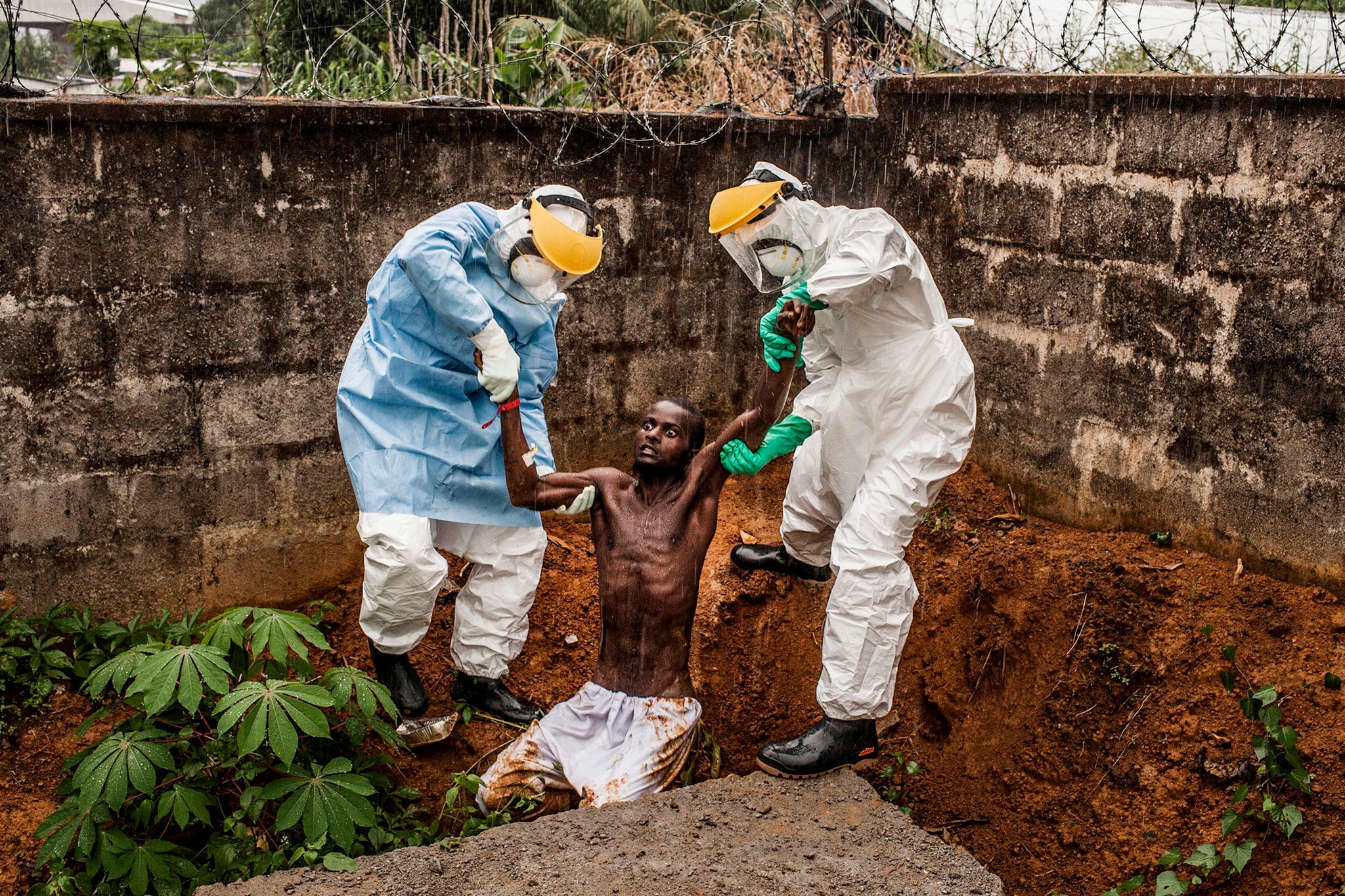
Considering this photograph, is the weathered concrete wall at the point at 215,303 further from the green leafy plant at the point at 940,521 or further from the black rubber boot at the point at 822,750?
the black rubber boot at the point at 822,750

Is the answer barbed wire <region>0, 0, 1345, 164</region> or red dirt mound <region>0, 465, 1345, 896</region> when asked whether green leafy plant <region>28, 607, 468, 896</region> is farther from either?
barbed wire <region>0, 0, 1345, 164</region>

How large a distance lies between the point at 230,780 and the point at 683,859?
5.36 feet

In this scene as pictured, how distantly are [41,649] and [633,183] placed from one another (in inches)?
120

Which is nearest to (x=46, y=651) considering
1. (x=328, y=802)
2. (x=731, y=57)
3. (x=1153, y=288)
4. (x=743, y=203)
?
(x=328, y=802)

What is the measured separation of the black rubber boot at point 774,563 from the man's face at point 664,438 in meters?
0.93

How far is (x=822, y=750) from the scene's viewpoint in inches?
137

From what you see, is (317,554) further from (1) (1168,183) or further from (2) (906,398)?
(1) (1168,183)

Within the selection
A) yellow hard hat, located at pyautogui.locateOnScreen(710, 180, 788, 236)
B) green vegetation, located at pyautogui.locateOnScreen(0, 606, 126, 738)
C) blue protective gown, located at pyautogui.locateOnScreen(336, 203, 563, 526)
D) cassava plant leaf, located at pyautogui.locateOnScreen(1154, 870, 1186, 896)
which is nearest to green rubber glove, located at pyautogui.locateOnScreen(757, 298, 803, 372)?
yellow hard hat, located at pyautogui.locateOnScreen(710, 180, 788, 236)

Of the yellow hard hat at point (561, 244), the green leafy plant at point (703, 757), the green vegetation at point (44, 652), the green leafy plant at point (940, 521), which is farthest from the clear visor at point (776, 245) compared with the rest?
the green vegetation at point (44, 652)

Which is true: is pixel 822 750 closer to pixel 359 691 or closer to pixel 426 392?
pixel 359 691

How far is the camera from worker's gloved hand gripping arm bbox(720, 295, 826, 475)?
3643 millimetres

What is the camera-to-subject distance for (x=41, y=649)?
4254mm

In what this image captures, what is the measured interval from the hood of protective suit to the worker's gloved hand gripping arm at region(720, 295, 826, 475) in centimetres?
10

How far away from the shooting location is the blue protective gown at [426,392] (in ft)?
12.6
